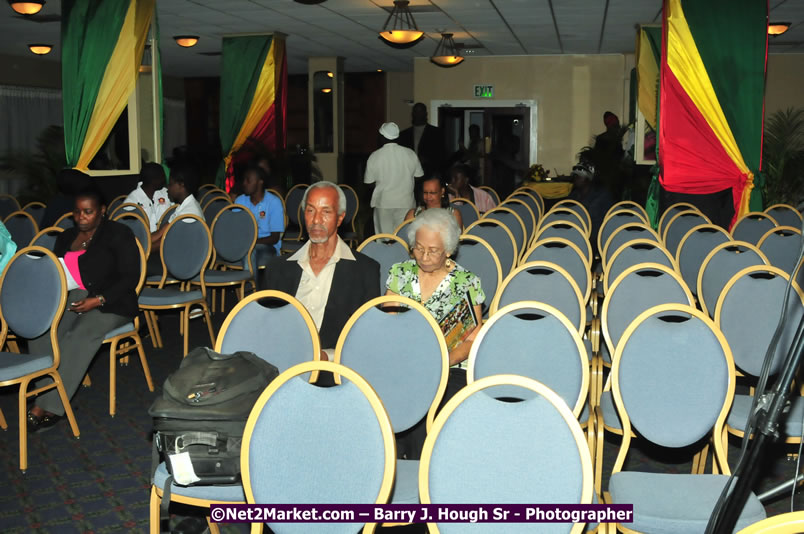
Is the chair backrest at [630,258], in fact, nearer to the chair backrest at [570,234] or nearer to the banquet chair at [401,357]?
the chair backrest at [570,234]

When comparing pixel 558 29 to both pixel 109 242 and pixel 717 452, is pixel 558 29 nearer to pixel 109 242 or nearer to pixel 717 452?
pixel 109 242

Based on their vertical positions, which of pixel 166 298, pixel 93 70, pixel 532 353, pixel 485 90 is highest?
pixel 485 90

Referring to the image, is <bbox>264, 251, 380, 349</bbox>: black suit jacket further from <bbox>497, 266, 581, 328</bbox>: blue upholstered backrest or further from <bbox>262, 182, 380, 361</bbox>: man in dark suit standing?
<bbox>497, 266, 581, 328</bbox>: blue upholstered backrest

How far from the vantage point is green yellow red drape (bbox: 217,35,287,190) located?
12469mm

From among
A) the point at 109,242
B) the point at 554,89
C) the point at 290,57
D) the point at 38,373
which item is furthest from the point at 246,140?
the point at 38,373

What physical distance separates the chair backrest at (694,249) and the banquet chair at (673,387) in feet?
9.34

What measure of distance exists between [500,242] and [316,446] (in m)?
3.71

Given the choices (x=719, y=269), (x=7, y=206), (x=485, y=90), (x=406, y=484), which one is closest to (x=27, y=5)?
(x=7, y=206)

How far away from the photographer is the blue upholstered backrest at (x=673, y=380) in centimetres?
279

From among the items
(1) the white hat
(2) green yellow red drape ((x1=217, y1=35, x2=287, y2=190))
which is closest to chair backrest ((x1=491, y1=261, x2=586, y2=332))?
(1) the white hat

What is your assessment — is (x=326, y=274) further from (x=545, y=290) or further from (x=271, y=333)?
(x=545, y=290)

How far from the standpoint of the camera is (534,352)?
9.55 feet

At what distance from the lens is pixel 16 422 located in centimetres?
435

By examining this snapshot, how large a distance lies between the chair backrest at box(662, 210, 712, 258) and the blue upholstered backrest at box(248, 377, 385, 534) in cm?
487
